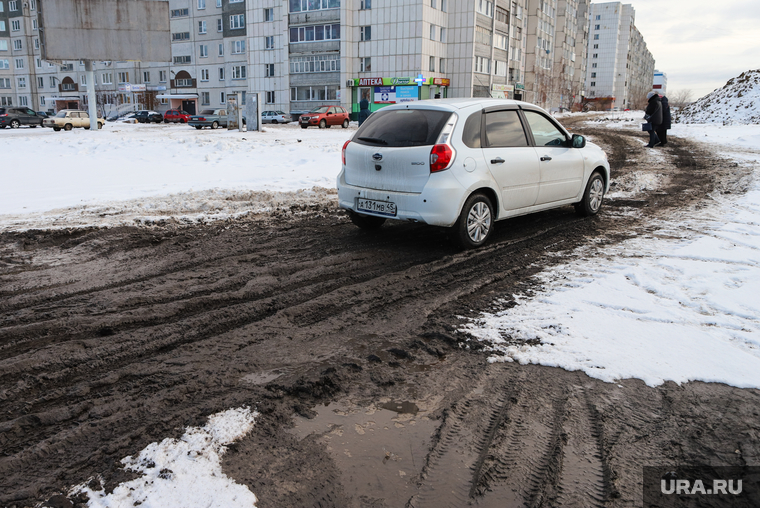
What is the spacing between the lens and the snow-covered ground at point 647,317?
12.3 ft

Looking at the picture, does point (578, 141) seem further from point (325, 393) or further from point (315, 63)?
point (315, 63)

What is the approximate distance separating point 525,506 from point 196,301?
128 inches

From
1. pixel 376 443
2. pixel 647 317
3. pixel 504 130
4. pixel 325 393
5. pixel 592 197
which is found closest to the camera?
pixel 376 443

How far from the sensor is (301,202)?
967cm

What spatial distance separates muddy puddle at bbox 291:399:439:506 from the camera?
259 centimetres

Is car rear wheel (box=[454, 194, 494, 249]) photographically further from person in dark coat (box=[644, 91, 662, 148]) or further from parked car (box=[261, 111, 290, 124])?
parked car (box=[261, 111, 290, 124])

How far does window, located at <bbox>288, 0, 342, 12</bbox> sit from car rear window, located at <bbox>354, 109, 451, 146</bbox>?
2222 inches

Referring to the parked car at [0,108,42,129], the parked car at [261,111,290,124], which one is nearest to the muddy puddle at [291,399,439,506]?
the parked car at [0,108,42,129]

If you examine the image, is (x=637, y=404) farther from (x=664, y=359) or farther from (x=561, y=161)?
(x=561, y=161)

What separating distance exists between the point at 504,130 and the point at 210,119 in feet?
133

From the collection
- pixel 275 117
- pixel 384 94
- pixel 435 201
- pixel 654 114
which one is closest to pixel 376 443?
pixel 435 201

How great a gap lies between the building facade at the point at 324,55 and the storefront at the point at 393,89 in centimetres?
11

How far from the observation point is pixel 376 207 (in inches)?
261

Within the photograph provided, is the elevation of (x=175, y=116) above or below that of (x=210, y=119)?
above
